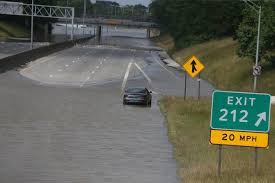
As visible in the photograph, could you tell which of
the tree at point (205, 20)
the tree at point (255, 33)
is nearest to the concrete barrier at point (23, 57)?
the tree at point (205, 20)

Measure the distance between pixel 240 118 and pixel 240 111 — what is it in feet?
0.48

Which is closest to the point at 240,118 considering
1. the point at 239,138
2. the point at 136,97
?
the point at 239,138

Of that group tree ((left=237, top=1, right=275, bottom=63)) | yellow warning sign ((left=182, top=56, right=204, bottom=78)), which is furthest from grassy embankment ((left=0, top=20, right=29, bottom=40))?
yellow warning sign ((left=182, top=56, right=204, bottom=78))

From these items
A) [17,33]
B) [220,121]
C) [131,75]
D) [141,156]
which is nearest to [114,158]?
[141,156]

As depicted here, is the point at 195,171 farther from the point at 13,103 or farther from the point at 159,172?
the point at 13,103

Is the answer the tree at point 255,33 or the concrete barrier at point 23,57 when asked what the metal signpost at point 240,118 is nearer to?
the tree at point 255,33

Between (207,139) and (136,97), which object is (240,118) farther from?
(136,97)

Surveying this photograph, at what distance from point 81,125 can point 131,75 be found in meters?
37.1

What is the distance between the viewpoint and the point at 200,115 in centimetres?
4094

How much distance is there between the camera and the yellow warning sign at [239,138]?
15.7m

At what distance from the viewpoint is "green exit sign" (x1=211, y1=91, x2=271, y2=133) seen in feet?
50.3

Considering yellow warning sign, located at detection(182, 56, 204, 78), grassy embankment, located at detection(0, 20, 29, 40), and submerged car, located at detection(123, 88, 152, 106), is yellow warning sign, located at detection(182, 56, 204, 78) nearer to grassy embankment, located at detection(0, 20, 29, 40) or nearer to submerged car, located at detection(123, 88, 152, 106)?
submerged car, located at detection(123, 88, 152, 106)

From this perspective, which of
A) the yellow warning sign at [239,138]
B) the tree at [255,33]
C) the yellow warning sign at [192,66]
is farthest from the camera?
the tree at [255,33]

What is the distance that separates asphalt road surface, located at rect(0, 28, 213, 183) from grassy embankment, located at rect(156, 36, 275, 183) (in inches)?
25.3
